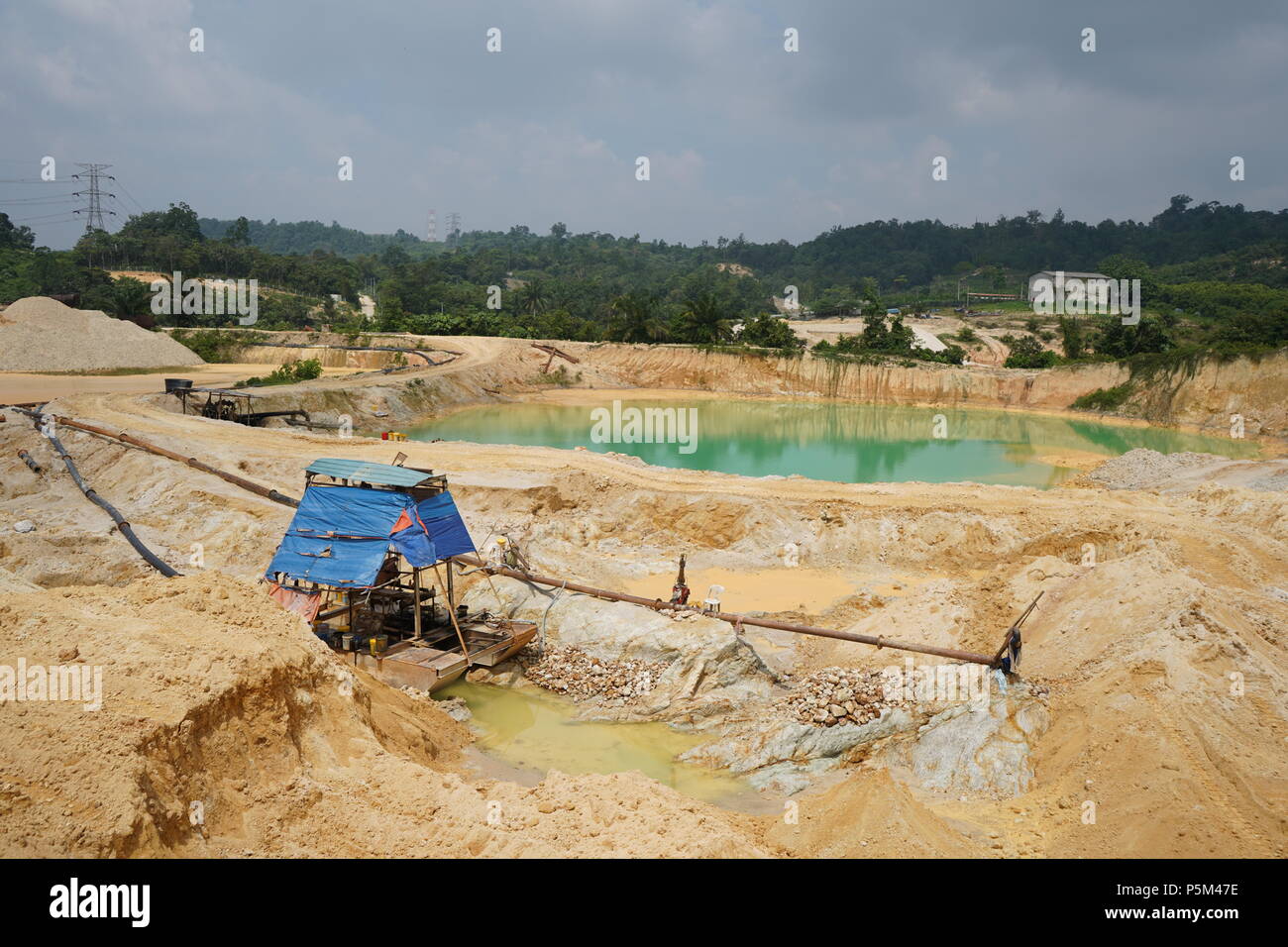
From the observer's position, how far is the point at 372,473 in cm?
1339

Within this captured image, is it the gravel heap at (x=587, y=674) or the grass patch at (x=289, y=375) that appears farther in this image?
the grass patch at (x=289, y=375)

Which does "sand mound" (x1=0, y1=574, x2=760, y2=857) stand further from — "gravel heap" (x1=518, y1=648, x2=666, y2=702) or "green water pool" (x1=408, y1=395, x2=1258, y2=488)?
"green water pool" (x1=408, y1=395, x2=1258, y2=488)

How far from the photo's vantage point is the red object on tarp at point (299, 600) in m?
13.5

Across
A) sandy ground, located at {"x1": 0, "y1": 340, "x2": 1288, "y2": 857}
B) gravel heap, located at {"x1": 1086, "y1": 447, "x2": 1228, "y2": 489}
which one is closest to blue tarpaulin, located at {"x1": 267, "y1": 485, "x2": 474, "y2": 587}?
sandy ground, located at {"x1": 0, "y1": 340, "x2": 1288, "y2": 857}

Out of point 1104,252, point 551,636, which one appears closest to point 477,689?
point 551,636

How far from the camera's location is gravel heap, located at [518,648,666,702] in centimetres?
1322

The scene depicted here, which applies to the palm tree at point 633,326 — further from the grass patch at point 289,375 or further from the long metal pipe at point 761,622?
the long metal pipe at point 761,622

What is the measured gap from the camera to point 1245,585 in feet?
50.8

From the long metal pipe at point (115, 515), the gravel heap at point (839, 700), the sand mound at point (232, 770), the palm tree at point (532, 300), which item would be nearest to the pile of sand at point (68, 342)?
the long metal pipe at point (115, 515)

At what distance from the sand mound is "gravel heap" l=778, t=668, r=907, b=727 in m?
3.00

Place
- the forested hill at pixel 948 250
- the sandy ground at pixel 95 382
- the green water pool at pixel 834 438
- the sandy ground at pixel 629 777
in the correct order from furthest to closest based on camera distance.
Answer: the forested hill at pixel 948 250 < the sandy ground at pixel 95 382 < the green water pool at pixel 834 438 < the sandy ground at pixel 629 777

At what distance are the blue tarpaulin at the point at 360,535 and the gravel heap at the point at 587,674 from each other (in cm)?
236

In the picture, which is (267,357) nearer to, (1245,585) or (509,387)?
(509,387)

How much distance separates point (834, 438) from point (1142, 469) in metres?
14.3
